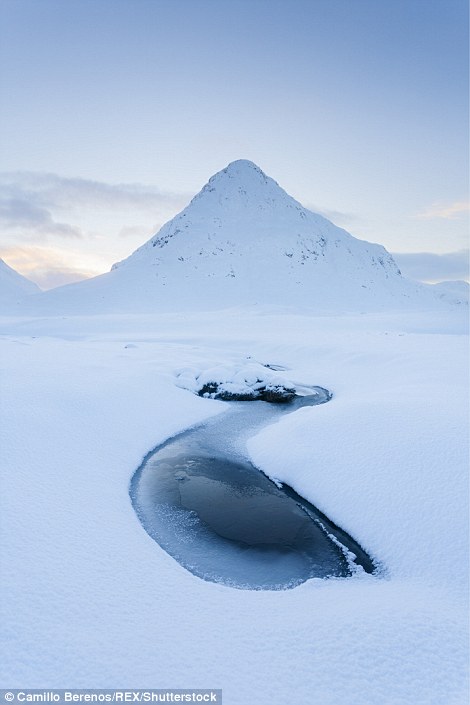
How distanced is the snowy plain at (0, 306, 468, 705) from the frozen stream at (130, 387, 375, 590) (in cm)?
44

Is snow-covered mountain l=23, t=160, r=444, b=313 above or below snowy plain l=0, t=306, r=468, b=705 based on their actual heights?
above

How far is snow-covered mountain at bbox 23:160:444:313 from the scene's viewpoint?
379 ft

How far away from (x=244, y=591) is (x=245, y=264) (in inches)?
5177

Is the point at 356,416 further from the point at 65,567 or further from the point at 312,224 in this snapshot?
the point at 312,224

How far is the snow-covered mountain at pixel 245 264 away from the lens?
116 meters

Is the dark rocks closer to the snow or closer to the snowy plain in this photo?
the snow

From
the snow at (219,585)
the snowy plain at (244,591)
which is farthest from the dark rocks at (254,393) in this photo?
the snowy plain at (244,591)

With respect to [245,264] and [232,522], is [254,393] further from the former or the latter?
[245,264]

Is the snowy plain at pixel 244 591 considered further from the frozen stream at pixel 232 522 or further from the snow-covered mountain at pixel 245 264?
the snow-covered mountain at pixel 245 264

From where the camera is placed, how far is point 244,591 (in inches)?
307

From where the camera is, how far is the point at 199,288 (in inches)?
4806

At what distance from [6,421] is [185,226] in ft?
497

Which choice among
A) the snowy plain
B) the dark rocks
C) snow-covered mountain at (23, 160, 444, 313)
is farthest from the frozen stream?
snow-covered mountain at (23, 160, 444, 313)

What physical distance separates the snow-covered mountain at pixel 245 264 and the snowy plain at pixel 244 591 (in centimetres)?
9064
